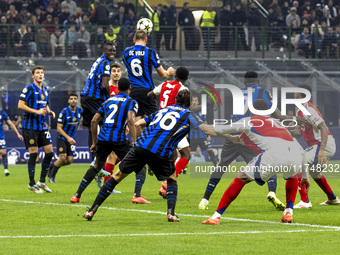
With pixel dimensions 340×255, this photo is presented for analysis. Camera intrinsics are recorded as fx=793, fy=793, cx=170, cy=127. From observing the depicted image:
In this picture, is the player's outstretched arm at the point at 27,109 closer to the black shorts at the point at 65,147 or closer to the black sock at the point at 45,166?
the black sock at the point at 45,166

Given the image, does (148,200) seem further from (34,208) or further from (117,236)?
(117,236)

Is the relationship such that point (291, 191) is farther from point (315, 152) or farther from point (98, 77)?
point (98, 77)

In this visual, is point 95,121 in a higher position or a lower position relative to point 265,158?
higher

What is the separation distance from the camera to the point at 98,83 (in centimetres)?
1466

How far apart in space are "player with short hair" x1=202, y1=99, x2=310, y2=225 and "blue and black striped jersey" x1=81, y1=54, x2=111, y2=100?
486cm

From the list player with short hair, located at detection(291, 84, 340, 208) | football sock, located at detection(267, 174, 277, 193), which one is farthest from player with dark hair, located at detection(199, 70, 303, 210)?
player with short hair, located at detection(291, 84, 340, 208)

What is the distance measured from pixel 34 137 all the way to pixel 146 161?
5547 mm

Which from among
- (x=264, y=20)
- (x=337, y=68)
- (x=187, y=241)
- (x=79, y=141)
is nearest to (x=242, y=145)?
(x=187, y=241)

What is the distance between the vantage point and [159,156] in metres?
10.2

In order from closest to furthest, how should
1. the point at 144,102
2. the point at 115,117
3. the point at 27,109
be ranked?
the point at 115,117
the point at 144,102
the point at 27,109

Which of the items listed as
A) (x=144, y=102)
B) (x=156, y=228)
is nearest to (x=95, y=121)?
(x=144, y=102)

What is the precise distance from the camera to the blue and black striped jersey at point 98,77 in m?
14.4

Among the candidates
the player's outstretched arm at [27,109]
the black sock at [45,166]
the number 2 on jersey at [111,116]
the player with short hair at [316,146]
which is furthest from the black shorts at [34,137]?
the player with short hair at [316,146]

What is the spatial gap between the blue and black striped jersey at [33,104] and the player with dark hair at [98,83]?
1155mm
